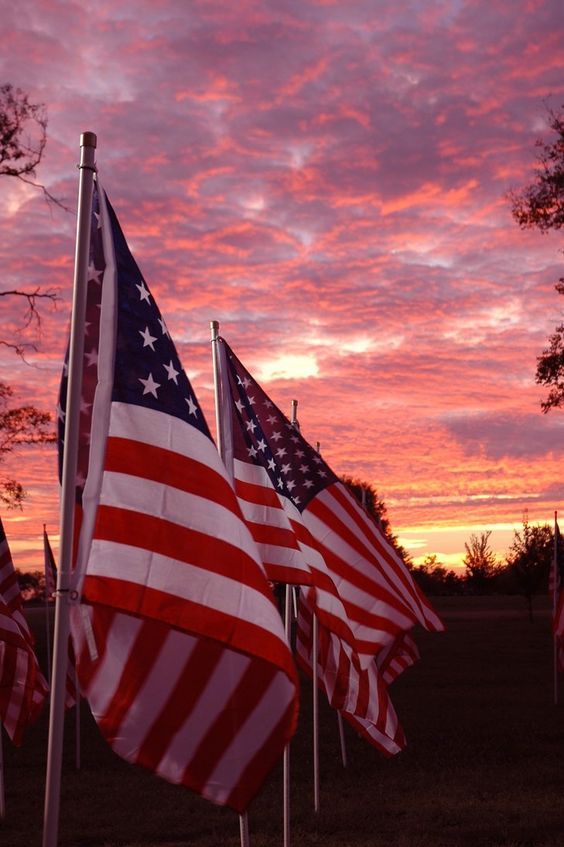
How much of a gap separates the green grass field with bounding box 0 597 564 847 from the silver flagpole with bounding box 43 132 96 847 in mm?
7485

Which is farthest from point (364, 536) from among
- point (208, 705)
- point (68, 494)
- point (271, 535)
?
point (68, 494)

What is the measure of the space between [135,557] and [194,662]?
72cm

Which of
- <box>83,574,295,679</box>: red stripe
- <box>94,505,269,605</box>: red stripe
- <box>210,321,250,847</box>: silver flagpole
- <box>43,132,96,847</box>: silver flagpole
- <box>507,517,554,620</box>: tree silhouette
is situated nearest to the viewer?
<box>43,132,96,847</box>: silver flagpole

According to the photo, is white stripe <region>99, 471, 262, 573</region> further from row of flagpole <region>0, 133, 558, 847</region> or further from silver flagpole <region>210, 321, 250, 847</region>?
silver flagpole <region>210, 321, 250, 847</region>

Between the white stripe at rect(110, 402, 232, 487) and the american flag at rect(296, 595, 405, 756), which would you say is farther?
the american flag at rect(296, 595, 405, 756)

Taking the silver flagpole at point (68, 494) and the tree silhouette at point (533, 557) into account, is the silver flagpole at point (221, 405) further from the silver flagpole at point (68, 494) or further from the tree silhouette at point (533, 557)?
the tree silhouette at point (533, 557)

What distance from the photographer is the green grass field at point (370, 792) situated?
1277 centimetres

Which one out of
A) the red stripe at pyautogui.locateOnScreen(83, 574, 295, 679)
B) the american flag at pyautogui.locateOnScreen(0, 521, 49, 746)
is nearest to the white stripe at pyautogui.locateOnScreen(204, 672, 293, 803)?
the red stripe at pyautogui.locateOnScreen(83, 574, 295, 679)

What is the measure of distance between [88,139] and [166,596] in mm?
2390

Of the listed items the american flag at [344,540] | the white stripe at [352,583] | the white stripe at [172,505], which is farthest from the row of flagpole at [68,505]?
the white stripe at [352,583]

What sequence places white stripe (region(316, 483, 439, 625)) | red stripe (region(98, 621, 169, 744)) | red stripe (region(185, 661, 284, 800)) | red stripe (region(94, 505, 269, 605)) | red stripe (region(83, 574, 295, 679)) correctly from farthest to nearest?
white stripe (region(316, 483, 439, 625)) < red stripe (region(185, 661, 284, 800)) < red stripe (region(98, 621, 169, 744)) < red stripe (region(94, 505, 269, 605)) < red stripe (region(83, 574, 295, 679))

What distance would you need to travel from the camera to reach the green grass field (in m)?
12.8

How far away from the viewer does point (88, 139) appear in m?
5.77

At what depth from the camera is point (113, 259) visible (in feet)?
20.4
